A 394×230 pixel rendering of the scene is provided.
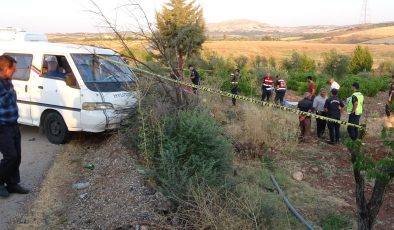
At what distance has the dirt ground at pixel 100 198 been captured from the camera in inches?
182

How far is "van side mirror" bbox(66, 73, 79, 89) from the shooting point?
→ 26.0 feet

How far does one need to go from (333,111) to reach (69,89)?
6378 mm

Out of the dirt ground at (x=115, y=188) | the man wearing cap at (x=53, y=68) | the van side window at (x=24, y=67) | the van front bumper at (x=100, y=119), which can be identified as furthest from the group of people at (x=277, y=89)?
the van side window at (x=24, y=67)

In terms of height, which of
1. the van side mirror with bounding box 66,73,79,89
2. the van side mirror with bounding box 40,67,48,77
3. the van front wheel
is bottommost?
the van front wheel

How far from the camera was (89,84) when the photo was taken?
26.0 ft

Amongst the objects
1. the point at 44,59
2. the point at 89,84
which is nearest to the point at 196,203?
the point at 89,84

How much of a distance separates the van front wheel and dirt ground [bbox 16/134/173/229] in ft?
2.61

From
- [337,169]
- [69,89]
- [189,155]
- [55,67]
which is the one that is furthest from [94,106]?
[337,169]

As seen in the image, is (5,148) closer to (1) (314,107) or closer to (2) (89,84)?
(2) (89,84)

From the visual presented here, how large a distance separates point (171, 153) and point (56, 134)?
12.6ft

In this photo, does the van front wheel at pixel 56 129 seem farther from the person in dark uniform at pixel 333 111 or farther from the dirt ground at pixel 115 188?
the person in dark uniform at pixel 333 111

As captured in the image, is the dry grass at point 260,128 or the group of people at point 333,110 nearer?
the dry grass at point 260,128

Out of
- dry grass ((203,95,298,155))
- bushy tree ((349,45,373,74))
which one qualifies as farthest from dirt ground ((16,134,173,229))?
bushy tree ((349,45,373,74))

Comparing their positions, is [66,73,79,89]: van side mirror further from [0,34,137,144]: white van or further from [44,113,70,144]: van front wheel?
[44,113,70,144]: van front wheel
